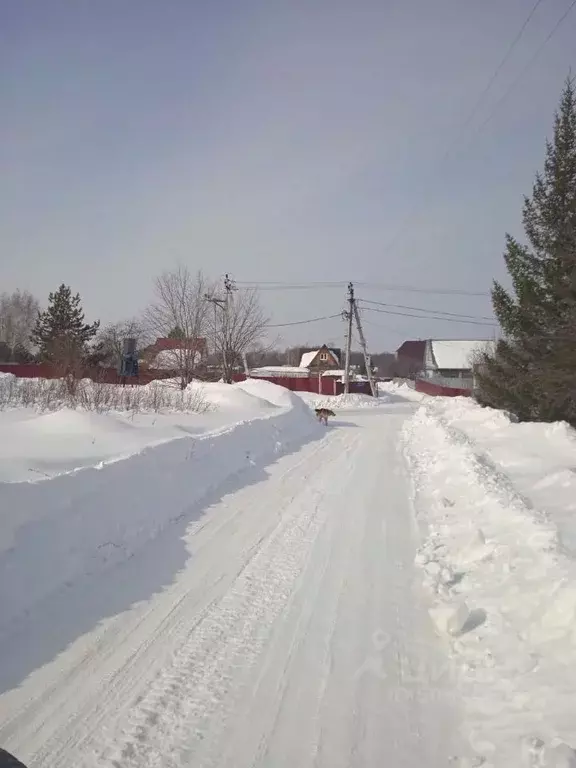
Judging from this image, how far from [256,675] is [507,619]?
6.70 ft

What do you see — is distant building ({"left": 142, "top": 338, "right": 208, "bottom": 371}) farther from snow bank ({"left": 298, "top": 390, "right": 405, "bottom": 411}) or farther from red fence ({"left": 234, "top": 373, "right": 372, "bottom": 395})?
red fence ({"left": 234, "top": 373, "right": 372, "bottom": 395})

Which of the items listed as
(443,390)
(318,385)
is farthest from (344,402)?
(443,390)

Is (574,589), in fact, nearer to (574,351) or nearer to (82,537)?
(82,537)

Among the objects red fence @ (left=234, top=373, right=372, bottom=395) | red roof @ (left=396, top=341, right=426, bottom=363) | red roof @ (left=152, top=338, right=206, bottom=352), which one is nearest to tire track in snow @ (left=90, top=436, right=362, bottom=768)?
red roof @ (left=152, top=338, right=206, bottom=352)

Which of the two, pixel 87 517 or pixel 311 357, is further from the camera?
pixel 311 357

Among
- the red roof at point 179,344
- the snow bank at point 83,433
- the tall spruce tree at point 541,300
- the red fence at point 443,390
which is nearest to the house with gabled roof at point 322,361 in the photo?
the red fence at point 443,390

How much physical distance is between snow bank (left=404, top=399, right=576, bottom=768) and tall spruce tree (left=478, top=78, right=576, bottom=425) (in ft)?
37.0

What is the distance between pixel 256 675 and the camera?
143 inches

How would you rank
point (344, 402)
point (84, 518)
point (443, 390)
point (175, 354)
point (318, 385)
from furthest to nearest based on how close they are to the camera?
→ point (443, 390) < point (318, 385) < point (344, 402) < point (175, 354) < point (84, 518)

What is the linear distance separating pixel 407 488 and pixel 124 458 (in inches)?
202

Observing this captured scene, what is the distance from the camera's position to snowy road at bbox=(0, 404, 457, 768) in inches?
115

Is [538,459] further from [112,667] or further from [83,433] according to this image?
[112,667]

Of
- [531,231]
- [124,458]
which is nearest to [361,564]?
[124,458]

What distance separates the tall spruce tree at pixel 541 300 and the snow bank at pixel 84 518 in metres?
12.4
